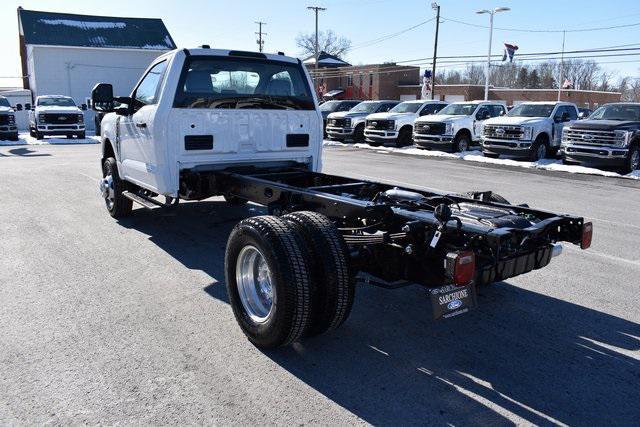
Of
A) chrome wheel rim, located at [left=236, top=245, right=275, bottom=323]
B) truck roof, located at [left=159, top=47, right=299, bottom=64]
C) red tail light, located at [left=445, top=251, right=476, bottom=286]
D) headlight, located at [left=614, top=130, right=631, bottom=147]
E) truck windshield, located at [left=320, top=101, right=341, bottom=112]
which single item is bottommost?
chrome wheel rim, located at [left=236, top=245, right=275, bottom=323]

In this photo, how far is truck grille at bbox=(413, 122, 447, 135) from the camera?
67.7ft

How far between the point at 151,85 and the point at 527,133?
46.2ft

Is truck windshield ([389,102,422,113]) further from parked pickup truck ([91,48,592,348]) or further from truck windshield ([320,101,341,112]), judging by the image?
parked pickup truck ([91,48,592,348])

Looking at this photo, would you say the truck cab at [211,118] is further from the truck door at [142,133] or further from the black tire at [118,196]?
the black tire at [118,196]

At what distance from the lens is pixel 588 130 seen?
1546 cm

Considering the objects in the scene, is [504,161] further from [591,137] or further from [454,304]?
[454,304]

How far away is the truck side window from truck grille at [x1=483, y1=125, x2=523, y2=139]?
1385 centimetres

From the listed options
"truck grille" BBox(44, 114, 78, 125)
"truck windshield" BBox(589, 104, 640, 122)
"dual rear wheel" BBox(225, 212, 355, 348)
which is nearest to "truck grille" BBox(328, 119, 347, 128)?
"truck windshield" BBox(589, 104, 640, 122)

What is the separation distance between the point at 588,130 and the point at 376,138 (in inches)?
374

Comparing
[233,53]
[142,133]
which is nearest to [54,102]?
[142,133]

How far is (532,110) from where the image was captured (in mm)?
18859

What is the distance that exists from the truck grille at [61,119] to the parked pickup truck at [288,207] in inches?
792

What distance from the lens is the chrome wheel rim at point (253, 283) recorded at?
→ 4.00 metres

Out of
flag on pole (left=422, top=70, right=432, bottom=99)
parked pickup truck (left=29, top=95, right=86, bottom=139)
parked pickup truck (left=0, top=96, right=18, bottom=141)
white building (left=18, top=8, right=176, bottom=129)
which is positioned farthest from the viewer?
flag on pole (left=422, top=70, right=432, bottom=99)
